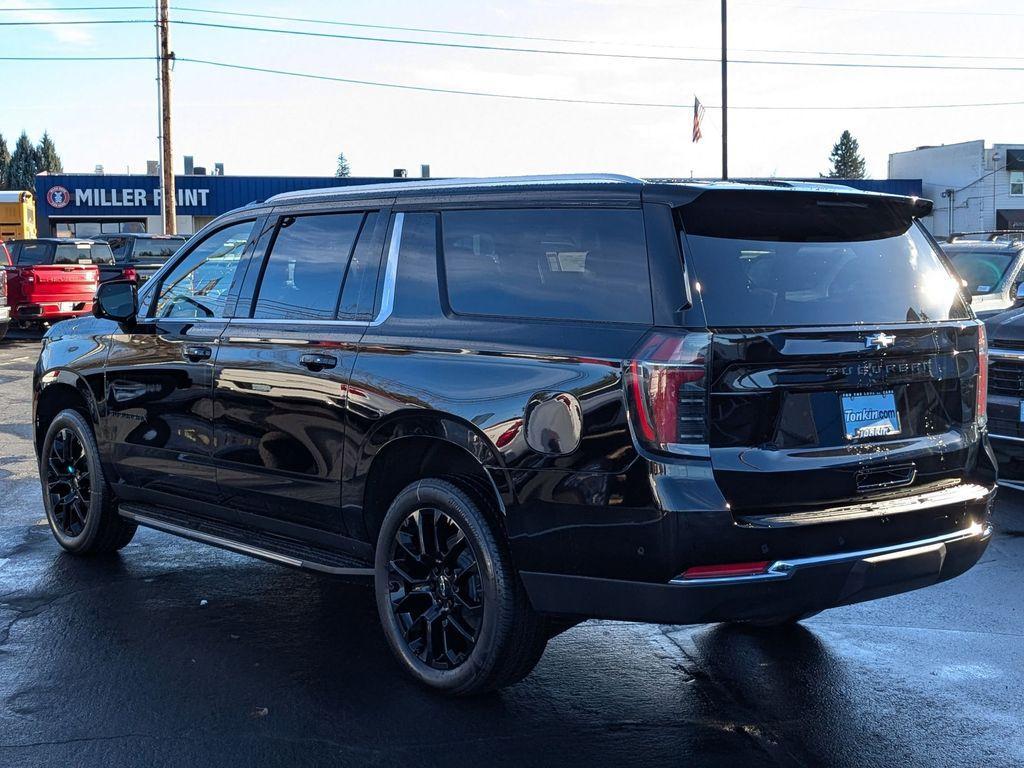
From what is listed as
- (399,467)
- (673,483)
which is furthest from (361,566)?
(673,483)

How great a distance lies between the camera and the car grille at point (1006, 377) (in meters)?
7.76

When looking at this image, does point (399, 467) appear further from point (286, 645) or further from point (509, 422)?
point (286, 645)

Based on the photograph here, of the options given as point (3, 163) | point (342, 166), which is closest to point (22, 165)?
point (3, 163)

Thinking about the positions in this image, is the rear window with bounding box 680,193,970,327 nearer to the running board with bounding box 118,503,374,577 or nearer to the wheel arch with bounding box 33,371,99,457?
the running board with bounding box 118,503,374,577

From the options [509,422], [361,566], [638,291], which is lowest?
[361,566]

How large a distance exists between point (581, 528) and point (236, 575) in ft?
9.85

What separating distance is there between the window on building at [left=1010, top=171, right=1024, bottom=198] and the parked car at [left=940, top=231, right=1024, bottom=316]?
48726 mm

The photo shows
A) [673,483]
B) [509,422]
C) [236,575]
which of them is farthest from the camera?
[236,575]

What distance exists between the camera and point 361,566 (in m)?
4.91

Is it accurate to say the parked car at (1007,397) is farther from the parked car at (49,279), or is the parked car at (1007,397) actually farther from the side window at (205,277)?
the parked car at (49,279)

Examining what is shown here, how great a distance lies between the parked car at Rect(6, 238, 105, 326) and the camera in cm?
2284

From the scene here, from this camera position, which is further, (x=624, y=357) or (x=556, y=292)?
(x=556, y=292)

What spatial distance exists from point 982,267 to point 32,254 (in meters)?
19.1

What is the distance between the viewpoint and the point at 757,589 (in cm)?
385
